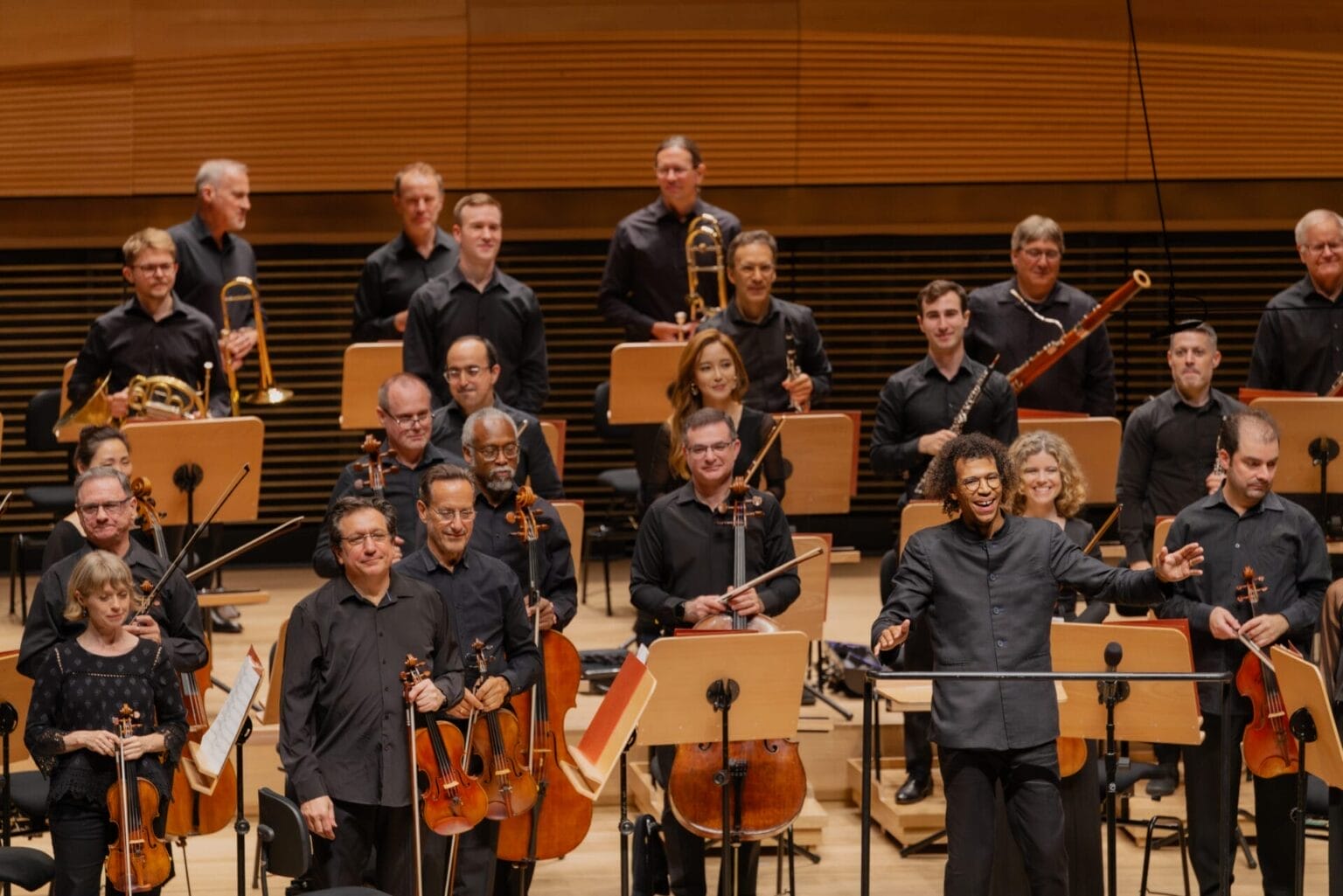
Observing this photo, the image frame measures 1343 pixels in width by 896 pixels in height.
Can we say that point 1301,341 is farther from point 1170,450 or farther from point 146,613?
point 146,613

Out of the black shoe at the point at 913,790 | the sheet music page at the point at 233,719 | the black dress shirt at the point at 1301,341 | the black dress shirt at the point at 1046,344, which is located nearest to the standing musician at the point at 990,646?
the black shoe at the point at 913,790

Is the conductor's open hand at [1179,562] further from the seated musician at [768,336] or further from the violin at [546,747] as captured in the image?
the seated musician at [768,336]

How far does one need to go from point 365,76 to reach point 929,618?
3.86 metres

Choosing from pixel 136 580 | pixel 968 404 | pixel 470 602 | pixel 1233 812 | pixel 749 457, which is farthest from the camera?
pixel 968 404

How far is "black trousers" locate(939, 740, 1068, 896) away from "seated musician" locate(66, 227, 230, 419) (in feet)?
9.07

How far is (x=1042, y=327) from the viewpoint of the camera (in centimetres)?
586

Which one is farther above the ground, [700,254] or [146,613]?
[700,254]

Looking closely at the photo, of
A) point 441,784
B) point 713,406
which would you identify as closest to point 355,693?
point 441,784

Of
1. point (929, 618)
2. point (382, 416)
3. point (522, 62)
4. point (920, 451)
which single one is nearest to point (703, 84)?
point (522, 62)

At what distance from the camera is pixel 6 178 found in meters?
6.91

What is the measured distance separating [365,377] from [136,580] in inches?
67.6

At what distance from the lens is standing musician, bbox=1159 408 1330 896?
14.5 ft

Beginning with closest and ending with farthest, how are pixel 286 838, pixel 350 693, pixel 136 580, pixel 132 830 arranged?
pixel 286 838
pixel 350 693
pixel 132 830
pixel 136 580

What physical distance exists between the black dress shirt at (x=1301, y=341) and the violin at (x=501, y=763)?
2.91 m
